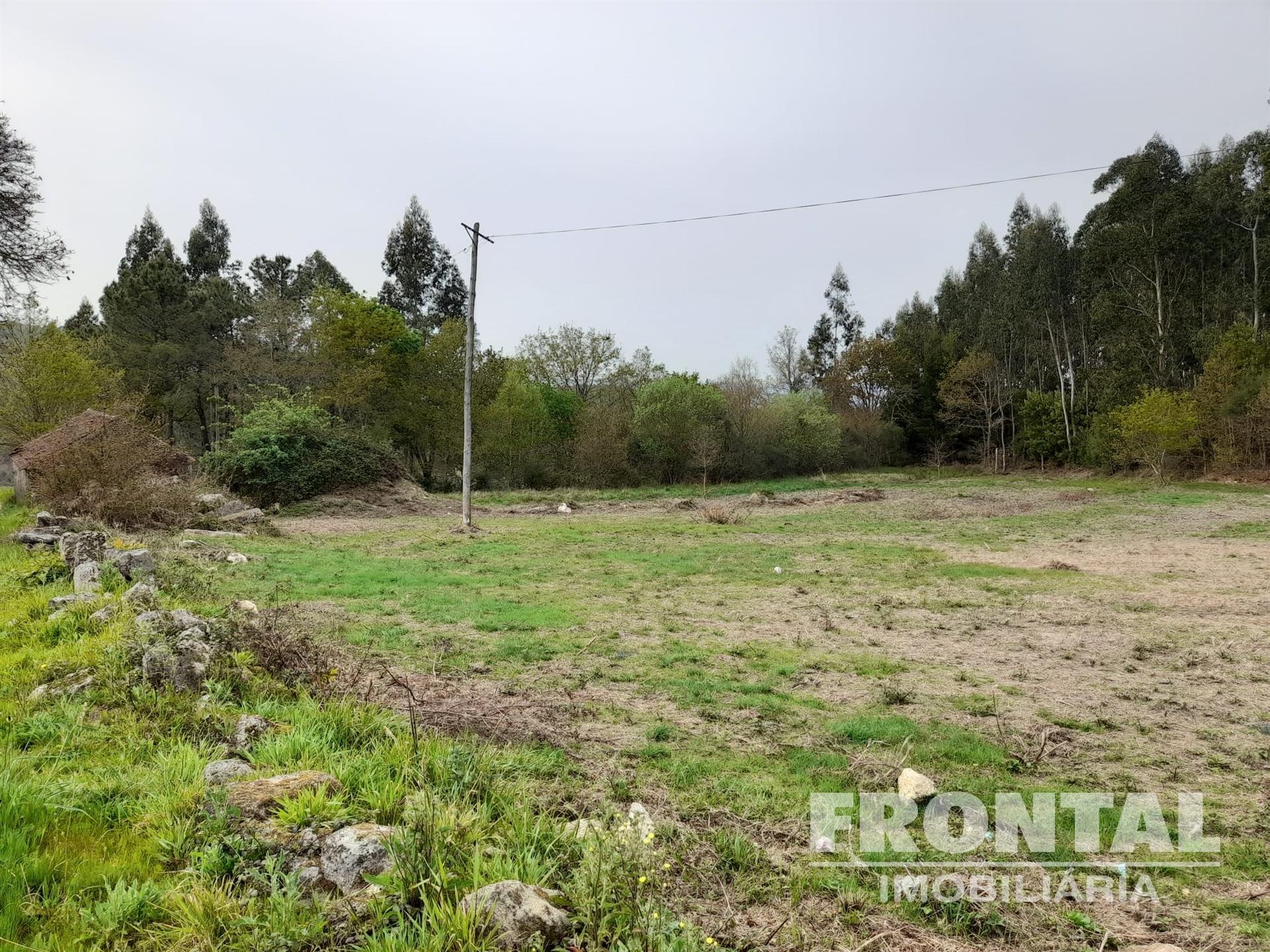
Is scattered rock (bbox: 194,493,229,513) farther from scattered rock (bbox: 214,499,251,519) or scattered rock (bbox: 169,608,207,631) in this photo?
scattered rock (bbox: 169,608,207,631)

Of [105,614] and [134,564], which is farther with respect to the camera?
[134,564]

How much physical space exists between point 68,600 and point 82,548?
288 cm

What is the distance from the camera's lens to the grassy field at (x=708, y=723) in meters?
2.73

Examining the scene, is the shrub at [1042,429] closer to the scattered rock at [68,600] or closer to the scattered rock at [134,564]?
the scattered rock at [134,564]

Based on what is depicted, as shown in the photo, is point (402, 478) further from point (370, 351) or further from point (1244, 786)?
point (1244, 786)

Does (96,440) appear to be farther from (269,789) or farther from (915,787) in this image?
(915,787)

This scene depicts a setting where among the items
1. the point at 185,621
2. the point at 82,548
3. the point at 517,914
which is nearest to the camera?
the point at 517,914

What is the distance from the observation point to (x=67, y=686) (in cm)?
466

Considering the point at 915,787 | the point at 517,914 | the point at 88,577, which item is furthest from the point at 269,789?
the point at 88,577

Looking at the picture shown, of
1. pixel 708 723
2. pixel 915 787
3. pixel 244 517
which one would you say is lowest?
pixel 708 723

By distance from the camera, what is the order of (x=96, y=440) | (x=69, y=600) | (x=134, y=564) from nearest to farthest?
1. (x=69, y=600)
2. (x=134, y=564)
3. (x=96, y=440)

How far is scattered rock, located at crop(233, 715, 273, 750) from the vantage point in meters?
3.83

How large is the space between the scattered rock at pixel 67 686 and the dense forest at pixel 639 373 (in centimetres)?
2196

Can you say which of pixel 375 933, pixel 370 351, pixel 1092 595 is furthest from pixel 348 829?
pixel 370 351
